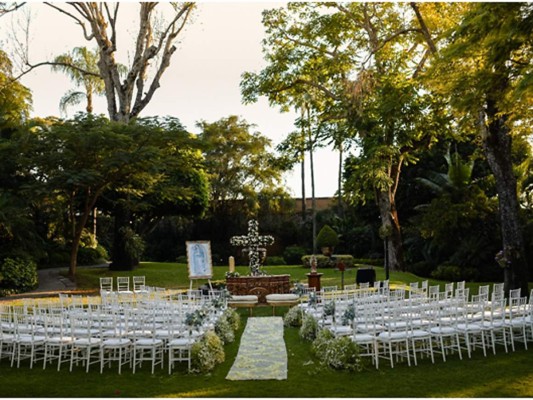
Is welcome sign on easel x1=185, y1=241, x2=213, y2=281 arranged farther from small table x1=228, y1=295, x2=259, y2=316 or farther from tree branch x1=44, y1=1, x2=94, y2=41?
tree branch x1=44, y1=1, x2=94, y2=41

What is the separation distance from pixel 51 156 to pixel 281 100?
10.8m

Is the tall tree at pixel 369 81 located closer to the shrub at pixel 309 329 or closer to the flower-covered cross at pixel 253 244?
the flower-covered cross at pixel 253 244

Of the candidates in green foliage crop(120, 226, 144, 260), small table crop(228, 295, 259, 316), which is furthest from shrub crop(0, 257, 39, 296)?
small table crop(228, 295, 259, 316)

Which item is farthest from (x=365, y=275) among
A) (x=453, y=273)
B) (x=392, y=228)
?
(x=453, y=273)

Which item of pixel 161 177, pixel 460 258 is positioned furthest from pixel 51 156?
pixel 460 258

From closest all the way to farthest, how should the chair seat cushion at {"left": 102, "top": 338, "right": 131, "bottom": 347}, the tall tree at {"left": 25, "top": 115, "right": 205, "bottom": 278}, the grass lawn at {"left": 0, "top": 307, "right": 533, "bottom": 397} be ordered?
the grass lawn at {"left": 0, "top": 307, "right": 533, "bottom": 397} → the chair seat cushion at {"left": 102, "top": 338, "right": 131, "bottom": 347} → the tall tree at {"left": 25, "top": 115, "right": 205, "bottom": 278}

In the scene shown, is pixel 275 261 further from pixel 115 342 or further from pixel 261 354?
pixel 115 342

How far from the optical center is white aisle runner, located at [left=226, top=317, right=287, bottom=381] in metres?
9.07

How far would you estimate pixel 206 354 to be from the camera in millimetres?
9555

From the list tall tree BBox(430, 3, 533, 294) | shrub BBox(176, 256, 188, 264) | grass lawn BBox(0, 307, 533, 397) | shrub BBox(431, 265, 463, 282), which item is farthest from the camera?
shrub BBox(176, 256, 188, 264)

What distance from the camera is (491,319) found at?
10.4 meters

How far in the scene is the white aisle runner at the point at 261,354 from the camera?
9.07 metres

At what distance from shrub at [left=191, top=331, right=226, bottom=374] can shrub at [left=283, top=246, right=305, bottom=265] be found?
25.9 m

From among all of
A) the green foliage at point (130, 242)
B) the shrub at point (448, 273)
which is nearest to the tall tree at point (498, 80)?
the shrub at point (448, 273)
